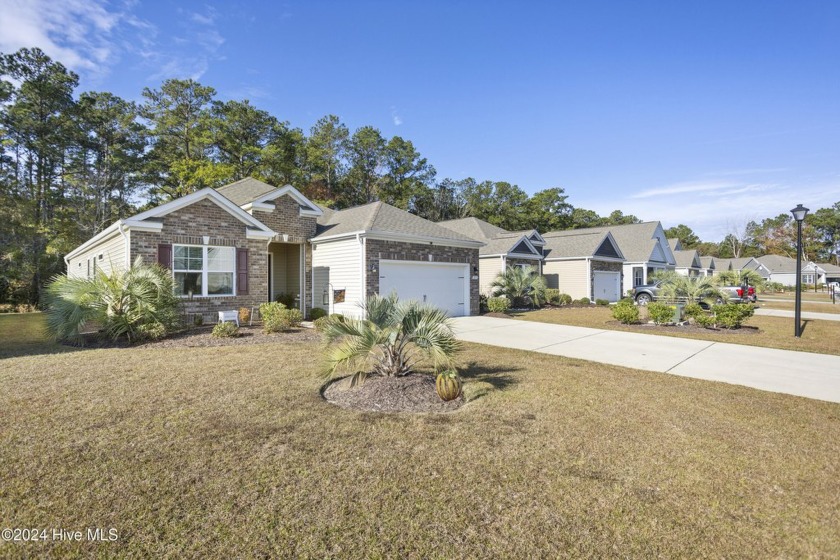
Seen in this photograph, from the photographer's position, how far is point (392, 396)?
5578mm

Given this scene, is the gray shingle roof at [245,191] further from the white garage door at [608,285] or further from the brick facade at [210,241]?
the white garage door at [608,285]

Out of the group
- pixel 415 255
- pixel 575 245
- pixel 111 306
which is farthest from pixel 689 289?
pixel 111 306

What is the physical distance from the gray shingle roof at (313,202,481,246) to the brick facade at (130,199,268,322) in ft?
10.0

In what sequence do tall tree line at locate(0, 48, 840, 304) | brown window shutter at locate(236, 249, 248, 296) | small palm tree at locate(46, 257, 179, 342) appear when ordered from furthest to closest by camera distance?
1. tall tree line at locate(0, 48, 840, 304)
2. brown window shutter at locate(236, 249, 248, 296)
3. small palm tree at locate(46, 257, 179, 342)

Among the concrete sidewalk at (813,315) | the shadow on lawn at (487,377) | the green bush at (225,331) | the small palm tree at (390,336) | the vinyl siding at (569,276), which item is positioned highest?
the vinyl siding at (569,276)

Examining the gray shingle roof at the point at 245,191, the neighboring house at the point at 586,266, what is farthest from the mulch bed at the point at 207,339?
Answer: the neighboring house at the point at 586,266

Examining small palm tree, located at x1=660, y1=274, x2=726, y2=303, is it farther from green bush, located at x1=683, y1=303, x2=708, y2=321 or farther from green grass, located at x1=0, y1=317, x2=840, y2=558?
green grass, located at x1=0, y1=317, x2=840, y2=558

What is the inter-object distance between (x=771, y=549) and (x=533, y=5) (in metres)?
13.6

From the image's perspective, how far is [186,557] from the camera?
2.38 metres

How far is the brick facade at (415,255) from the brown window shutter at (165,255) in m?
6.11

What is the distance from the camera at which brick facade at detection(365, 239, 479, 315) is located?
14164 millimetres

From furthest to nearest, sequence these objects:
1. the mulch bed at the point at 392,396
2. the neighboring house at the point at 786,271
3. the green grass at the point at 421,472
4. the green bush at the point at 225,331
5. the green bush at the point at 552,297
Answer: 1. the neighboring house at the point at 786,271
2. the green bush at the point at 552,297
3. the green bush at the point at 225,331
4. the mulch bed at the point at 392,396
5. the green grass at the point at 421,472

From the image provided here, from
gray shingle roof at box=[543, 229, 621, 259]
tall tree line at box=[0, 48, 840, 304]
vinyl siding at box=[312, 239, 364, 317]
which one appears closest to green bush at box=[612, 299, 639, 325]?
vinyl siding at box=[312, 239, 364, 317]

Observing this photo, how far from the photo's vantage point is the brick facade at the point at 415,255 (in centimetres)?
1416
